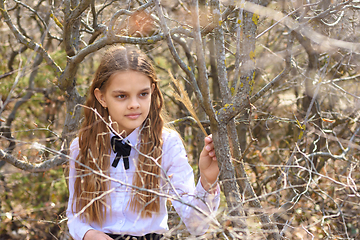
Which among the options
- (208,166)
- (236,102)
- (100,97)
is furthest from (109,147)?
(236,102)

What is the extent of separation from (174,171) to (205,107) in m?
0.70

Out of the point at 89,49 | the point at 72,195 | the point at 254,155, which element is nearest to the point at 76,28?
the point at 89,49

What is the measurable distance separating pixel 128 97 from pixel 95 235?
33.6 inches

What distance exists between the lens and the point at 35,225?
Result: 13.6 feet

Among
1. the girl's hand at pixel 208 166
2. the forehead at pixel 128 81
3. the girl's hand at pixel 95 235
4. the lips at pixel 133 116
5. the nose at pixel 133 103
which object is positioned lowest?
the girl's hand at pixel 95 235

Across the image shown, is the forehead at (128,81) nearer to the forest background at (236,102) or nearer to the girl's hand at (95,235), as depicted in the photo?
the forest background at (236,102)

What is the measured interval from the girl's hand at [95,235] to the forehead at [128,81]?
883 millimetres

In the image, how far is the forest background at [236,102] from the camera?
1597mm

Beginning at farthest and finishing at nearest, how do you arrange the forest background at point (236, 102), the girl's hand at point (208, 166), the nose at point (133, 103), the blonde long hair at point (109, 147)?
the blonde long hair at point (109, 147), the nose at point (133, 103), the girl's hand at point (208, 166), the forest background at point (236, 102)

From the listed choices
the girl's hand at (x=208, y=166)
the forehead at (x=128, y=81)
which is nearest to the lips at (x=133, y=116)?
the forehead at (x=128, y=81)

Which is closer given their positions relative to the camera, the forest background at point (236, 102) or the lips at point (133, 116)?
the forest background at point (236, 102)

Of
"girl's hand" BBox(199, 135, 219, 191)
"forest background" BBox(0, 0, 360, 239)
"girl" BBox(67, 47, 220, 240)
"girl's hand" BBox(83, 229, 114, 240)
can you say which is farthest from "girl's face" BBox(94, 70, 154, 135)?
"girl's hand" BBox(83, 229, 114, 240)

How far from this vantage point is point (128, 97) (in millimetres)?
1941

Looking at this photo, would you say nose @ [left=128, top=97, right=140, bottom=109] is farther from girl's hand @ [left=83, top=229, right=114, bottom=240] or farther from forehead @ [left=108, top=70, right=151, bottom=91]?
girl's hand @ [left=83, top=229, right=114, bottom=240]
